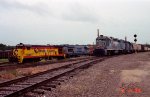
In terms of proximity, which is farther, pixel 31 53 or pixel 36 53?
pixel 36 53

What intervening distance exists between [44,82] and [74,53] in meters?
34.9

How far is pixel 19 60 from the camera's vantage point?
31.2 m

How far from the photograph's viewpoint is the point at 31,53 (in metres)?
32.7

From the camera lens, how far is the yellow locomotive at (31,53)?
31.1 metres

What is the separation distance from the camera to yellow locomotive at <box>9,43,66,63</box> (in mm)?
31078

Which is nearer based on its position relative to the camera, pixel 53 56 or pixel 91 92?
pixel 91 92

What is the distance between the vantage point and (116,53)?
54.4 metres

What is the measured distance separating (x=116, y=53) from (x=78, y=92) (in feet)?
142

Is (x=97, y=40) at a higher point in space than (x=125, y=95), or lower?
higher

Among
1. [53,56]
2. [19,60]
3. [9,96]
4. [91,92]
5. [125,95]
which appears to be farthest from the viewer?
[53,56]

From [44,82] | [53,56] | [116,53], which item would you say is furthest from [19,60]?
[116,53]

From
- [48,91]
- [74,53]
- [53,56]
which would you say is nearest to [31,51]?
[53,56]

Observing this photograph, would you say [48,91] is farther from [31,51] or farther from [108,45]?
[108,45]

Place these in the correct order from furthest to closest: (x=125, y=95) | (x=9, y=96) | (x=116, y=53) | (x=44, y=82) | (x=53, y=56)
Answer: (x=116, y=53) < (x=53, y=56) < (x=44, y=82) < (x=125, y=95) < (x=9, y=96)
